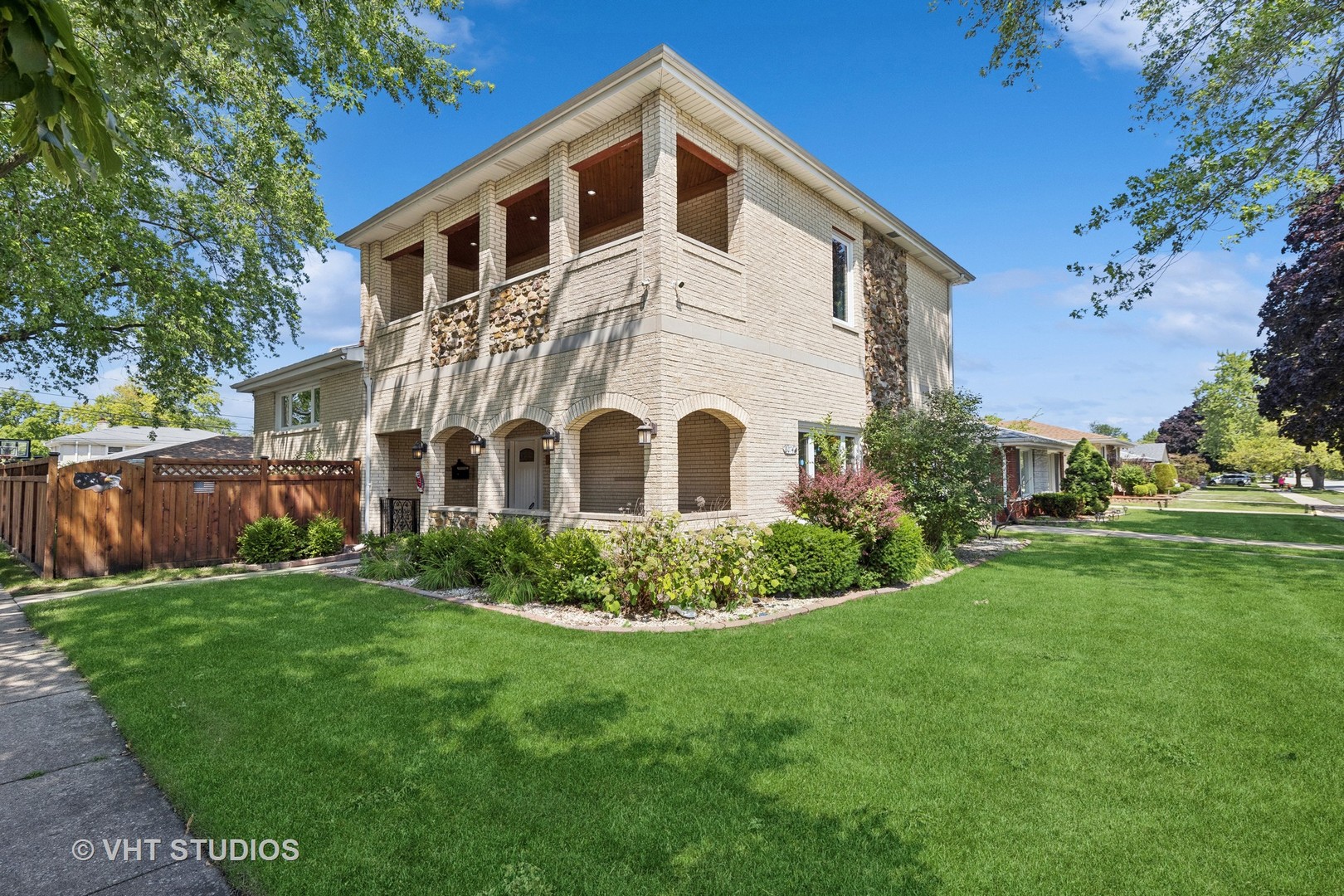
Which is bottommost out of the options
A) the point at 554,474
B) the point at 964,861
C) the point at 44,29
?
the point at 964,861

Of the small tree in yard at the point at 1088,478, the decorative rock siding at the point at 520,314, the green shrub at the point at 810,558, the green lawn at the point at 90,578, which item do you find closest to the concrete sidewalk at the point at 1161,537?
the small tree in yard at the point at 1088,478

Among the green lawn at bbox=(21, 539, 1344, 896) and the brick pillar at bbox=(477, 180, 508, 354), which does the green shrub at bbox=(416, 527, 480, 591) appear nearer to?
the green lawn at bbox=(21, 539, 1344, 896)

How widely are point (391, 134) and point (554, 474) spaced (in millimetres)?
8117

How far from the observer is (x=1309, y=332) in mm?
17266

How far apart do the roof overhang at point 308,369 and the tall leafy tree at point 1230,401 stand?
197 ft

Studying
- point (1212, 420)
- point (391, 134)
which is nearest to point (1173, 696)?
point (391, 134)

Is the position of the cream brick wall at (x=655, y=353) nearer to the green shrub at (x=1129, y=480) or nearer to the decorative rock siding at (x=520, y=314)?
the decorative rock siding at (x=520, y=314)

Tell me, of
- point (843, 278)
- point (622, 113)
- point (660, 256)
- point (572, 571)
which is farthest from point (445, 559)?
point (843, 278)

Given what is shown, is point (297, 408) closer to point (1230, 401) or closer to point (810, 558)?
point (810, 558)

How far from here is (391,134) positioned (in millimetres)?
12289

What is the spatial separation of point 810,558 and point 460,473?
9.06 m

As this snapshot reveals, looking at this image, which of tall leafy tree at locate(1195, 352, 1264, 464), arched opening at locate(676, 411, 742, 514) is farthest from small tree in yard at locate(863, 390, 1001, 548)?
tall leafy tree at locate(1195, 352, 1264, 464)

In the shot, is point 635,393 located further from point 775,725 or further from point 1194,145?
point 1194,145

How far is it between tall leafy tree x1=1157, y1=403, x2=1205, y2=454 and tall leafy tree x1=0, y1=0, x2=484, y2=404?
3372 inches
